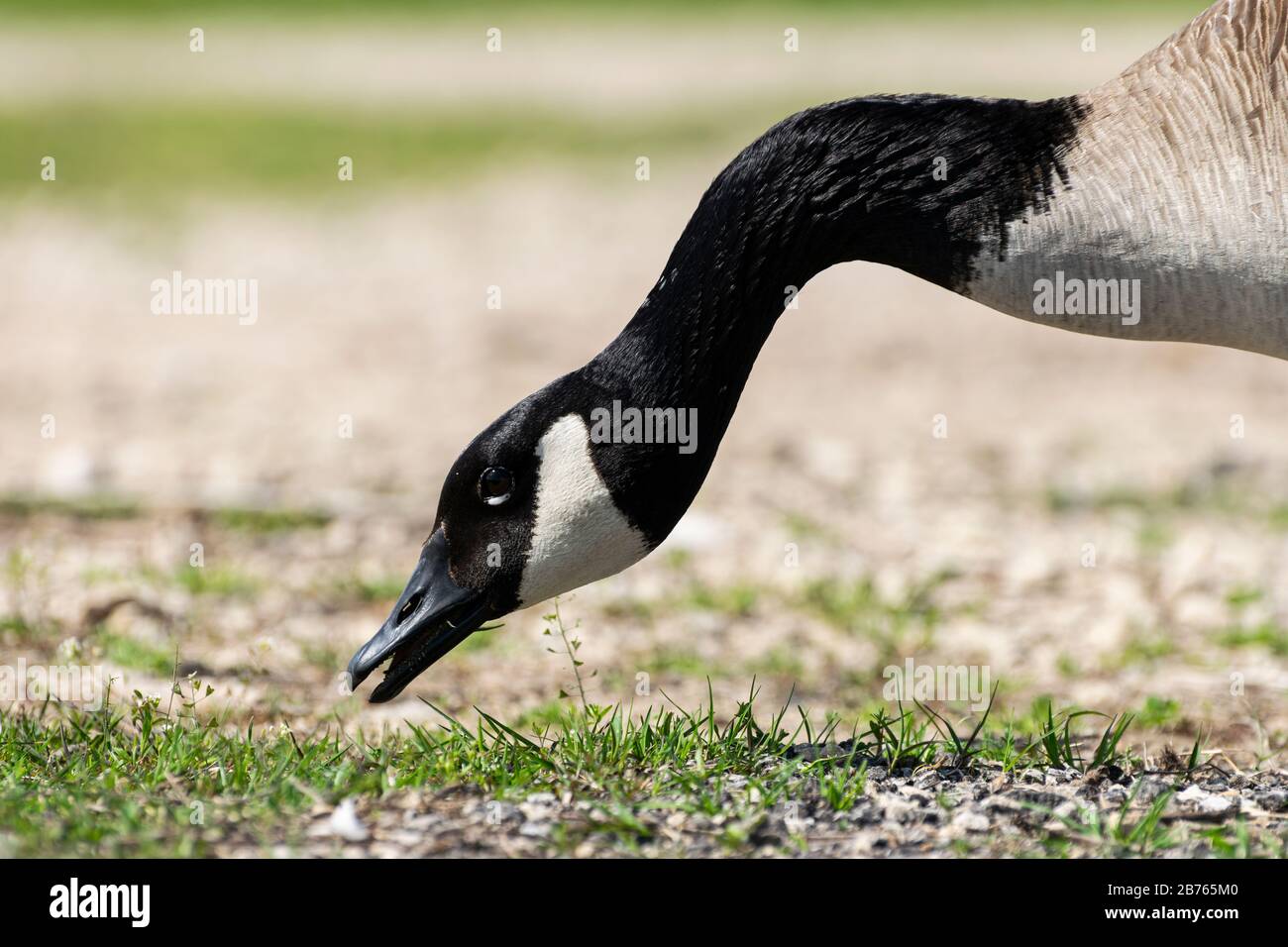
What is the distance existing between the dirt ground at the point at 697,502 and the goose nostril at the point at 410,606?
0.84 metres

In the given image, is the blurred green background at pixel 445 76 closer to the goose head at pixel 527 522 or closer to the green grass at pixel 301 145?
the green grass at pixel 301 145

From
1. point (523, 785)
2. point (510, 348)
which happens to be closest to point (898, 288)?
point (510, 348)

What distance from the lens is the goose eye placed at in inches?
186

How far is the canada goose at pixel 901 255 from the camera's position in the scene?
181 inches

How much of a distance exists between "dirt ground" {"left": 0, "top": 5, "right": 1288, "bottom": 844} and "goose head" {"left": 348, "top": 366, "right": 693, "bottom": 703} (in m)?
0.89

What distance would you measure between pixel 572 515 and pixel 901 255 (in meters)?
1.36

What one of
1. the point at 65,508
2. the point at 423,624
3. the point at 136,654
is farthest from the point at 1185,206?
the point at 65,508

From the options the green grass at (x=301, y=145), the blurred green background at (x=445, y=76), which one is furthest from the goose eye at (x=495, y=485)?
the blurred green background at (x=445, y=76)

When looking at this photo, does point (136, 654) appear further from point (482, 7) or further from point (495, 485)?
point (482, 7)

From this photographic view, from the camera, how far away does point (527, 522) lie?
4.73m

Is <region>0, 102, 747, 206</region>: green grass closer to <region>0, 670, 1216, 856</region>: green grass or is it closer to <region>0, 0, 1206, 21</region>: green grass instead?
<region>0, 670, 1216, 856</region>: green grass

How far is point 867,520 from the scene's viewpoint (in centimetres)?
881
